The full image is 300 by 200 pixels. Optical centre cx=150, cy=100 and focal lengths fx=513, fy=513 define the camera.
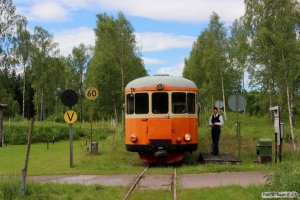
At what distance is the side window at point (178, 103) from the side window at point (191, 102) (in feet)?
0.72

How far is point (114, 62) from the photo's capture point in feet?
152

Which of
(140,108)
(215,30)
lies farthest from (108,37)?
(140,108)

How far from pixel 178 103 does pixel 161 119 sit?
85 centimetres

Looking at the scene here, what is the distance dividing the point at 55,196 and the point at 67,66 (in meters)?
69.4

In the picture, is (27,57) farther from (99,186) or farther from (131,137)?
(99,186)

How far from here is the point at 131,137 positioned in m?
17.5

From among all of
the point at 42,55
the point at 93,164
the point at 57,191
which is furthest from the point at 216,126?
the point at 42,55

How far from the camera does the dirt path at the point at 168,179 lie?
40.2 feet

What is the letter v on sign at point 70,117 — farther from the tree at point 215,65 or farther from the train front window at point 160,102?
the tree at point 215,65

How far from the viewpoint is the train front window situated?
17.4 metres

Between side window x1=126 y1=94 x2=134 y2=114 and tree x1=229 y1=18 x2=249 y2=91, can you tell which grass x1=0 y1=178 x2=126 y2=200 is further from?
tree x1=229 y1=18 x2=249 y2=91

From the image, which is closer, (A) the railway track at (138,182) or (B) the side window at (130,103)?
(A) the railway track at (138,182)

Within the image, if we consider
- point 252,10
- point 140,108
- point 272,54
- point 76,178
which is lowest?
point 76,178

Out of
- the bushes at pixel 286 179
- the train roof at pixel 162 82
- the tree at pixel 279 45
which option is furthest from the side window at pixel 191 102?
the tree at pixel 279 45
